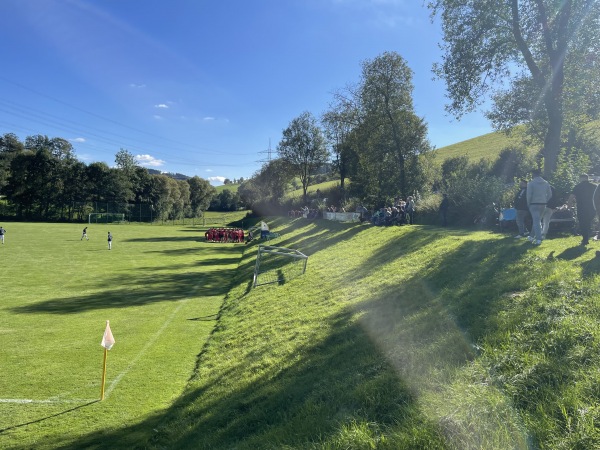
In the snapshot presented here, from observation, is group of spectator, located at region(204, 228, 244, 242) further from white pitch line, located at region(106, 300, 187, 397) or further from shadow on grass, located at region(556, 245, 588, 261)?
shadow on grass, located at region(556, 245, 588, 261)


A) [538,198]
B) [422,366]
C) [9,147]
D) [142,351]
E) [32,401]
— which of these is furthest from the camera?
[9,147]

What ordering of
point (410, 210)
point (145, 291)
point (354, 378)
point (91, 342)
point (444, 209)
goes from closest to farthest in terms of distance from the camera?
point (354, 378) < point (91, 342) < point (145, 291) < point (444, 209) < point (410, 210)

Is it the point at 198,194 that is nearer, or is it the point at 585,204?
the point at 585,204

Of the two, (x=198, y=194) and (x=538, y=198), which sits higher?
(x=198, y=194)

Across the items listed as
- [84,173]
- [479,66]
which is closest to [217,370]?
[479,66]

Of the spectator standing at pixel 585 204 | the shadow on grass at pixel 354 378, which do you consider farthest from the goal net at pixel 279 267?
the spectator standing at pixel 585 204

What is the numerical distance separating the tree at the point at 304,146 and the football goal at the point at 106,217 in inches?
1905

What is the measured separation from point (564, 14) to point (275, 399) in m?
19.2

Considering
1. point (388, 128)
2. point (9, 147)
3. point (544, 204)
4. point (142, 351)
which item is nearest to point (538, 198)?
point (544, 204)

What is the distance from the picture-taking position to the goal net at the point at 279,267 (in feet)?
56.4

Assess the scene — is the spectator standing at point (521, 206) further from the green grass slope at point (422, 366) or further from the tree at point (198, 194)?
the tree at point (198, 194)

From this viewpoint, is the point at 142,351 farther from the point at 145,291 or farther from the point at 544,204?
the point at 544,204

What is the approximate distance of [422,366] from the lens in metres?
5.32

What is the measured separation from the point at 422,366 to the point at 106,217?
93288mm
